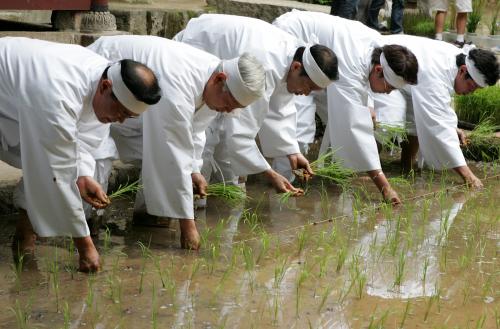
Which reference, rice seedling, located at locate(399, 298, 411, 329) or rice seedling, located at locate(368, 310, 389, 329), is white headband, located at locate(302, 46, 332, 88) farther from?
rice seedling, located at locate(368, 310, 389, 329)

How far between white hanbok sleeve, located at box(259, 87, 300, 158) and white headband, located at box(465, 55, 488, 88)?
4.95 ft

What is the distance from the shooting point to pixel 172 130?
17.6 ft

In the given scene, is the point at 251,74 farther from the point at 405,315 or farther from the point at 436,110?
the point at 436,110

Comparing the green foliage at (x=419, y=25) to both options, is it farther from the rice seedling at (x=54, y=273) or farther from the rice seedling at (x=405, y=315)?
the rice seedling at (x=54, y=273)

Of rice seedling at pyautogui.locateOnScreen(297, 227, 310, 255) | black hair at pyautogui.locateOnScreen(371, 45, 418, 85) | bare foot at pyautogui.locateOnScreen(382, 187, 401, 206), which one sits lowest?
bare foot at pyautogui.locateOnScreen(382, 187, 401, 206)

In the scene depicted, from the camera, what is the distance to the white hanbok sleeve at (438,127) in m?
7.50

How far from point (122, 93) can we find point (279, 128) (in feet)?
7.02

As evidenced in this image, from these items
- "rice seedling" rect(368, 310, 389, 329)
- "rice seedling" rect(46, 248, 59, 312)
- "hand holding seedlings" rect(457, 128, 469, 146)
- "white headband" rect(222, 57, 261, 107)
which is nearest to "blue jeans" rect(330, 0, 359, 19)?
"hand holding seedlings" rect(457, 128, 469, 146)

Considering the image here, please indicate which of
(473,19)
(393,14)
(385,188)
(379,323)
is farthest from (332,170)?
(473,19)

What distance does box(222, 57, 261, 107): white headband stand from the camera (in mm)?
5234

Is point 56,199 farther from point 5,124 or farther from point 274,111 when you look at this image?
point 274,111

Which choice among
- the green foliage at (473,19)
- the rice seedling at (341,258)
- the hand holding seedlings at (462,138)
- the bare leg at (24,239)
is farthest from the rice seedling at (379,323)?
the green foliage at (473,19)

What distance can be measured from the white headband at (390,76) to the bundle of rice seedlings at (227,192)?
1285 millimetres

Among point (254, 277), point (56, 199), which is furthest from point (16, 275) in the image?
point (254, 277)
